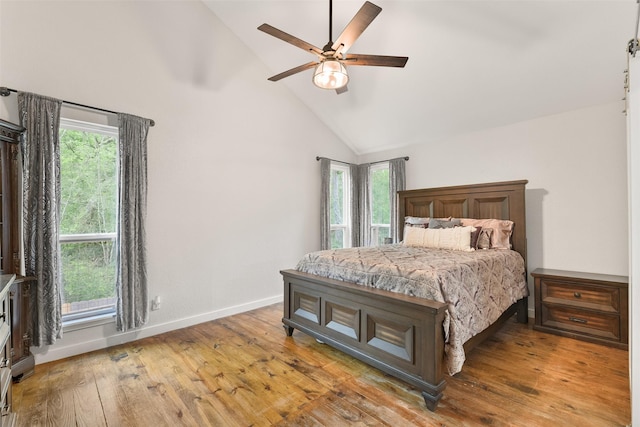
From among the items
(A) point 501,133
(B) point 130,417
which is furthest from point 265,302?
(A) point 501,133

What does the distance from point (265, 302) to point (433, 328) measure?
8.95 feet

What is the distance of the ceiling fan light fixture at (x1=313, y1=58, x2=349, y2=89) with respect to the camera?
7.58ft

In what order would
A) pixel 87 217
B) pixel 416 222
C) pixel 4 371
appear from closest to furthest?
pixel 4 371, pixel 87 217, pixel 416 222

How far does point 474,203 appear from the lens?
13.1ft

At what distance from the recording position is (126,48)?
9.75 ft

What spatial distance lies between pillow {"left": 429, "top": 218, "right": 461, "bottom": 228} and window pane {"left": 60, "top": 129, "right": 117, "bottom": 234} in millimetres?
3772

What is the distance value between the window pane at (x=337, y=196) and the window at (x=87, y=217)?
3.29m

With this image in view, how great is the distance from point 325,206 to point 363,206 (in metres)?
0.91

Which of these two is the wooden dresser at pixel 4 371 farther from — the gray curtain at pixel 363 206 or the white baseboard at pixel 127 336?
the gray curtain at pixel 363 206

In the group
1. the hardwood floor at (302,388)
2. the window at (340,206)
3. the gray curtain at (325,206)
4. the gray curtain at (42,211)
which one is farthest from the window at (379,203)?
the gray curtain at (42,211)

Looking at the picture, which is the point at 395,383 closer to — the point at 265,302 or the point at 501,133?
the point at 265,302

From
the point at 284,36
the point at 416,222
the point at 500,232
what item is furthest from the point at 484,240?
the point at 284,36

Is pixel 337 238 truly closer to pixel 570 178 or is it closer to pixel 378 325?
pixel 378 325

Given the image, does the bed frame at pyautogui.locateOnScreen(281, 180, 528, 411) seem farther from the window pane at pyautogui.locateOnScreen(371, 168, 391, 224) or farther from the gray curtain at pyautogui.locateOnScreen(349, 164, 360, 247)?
the gray curtain at pyautogui.locateOnScreen(349, 164, 360, 247)
